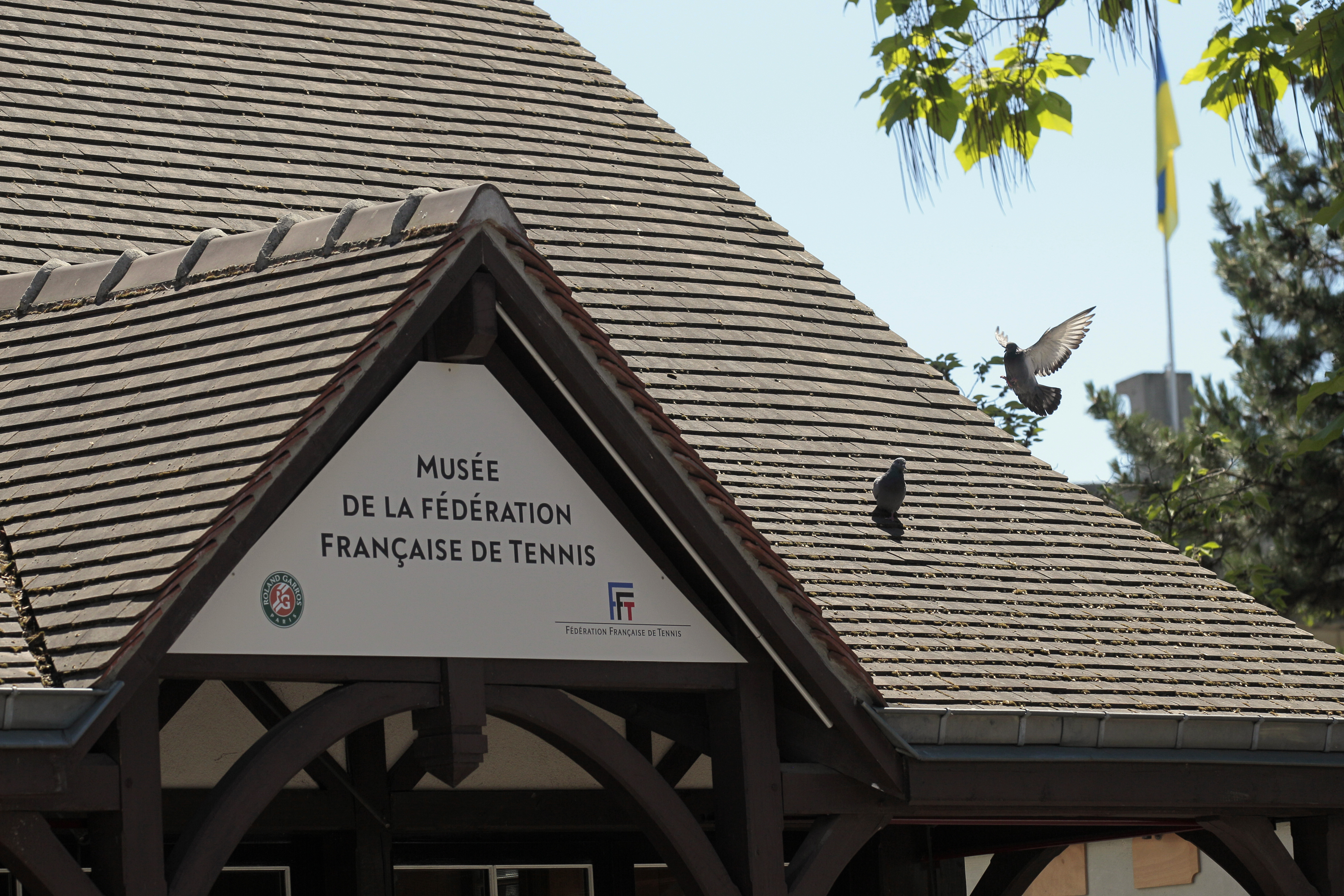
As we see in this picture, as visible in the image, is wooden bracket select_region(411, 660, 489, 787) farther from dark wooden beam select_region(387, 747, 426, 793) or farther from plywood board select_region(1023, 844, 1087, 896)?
plywood board select_region(1023, 844, 1087, 896)

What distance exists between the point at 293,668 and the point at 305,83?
589cm

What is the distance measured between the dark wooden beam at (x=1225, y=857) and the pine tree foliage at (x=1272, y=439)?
923 cm

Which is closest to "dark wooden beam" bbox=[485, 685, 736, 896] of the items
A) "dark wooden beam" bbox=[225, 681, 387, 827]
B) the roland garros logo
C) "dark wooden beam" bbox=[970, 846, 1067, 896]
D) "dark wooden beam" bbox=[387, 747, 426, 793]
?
the roland garros logo

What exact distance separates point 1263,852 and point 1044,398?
10.8ft

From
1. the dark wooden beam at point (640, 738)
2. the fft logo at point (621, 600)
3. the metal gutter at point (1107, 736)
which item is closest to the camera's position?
the fft logo at point (621, 600)

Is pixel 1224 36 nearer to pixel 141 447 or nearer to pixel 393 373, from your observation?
pixel 393 373

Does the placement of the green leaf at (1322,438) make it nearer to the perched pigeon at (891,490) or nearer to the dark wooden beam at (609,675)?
the dark wooden beam at (609,675)

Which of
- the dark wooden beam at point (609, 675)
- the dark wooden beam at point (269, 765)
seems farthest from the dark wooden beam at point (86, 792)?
the dark wooden beam at point (609, 675)

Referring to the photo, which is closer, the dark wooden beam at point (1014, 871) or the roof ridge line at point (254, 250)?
the roof ridge line at point (254, 250)

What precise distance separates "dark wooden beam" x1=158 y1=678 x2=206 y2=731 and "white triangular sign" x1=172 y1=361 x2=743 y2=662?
2.48 feet

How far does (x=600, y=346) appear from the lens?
672 centimetres

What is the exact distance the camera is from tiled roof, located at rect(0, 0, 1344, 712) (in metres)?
8.38

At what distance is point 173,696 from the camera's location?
672 cm

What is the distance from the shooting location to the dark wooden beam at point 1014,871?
9.45 meters
